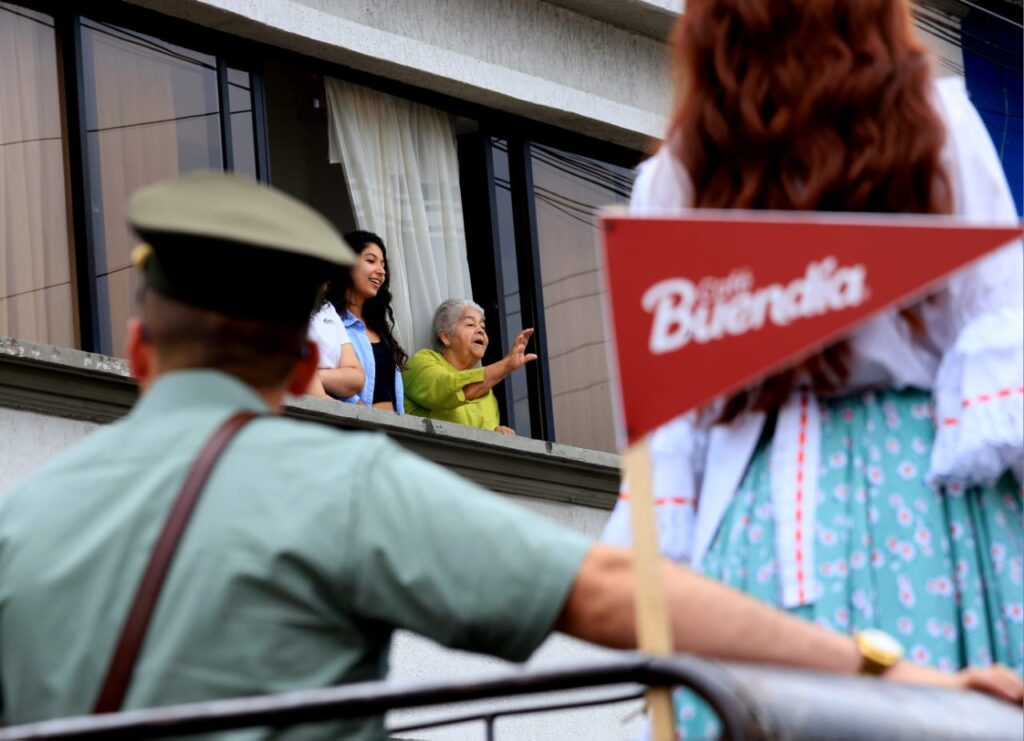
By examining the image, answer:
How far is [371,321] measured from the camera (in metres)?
10.1

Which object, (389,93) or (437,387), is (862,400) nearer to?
(437,387)

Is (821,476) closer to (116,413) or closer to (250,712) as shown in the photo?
(250,712)

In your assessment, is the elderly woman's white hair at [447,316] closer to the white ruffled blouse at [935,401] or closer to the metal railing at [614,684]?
the white ruffled blouse at [935,401]

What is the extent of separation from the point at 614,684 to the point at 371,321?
788cm

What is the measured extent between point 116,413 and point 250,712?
705cm

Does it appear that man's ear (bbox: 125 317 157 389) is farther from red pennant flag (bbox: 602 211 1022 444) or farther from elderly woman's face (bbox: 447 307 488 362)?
elderly woman's face (bbox: 447 307 488 362)

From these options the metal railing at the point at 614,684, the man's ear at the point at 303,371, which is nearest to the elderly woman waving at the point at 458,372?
the man's ear at the point at 303,371

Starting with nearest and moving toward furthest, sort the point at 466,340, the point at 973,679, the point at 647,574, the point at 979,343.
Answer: the point at 647,574 → the point at 973,679 → the point at 979,343 → the point at 466,340

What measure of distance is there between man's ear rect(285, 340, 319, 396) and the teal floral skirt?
0.89 meters

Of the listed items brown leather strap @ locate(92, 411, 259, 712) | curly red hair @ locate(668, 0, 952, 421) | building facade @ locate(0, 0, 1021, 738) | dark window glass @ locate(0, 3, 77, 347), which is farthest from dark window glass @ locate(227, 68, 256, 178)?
brown leather strap @ locate(92, 411, 259, 712)

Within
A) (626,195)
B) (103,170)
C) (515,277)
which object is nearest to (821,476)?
Result: (103,170)

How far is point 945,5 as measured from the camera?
14.9 meters

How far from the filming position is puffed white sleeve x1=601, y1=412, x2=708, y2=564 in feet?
11.5

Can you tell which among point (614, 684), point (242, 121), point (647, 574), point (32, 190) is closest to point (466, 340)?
point (242, 121)
